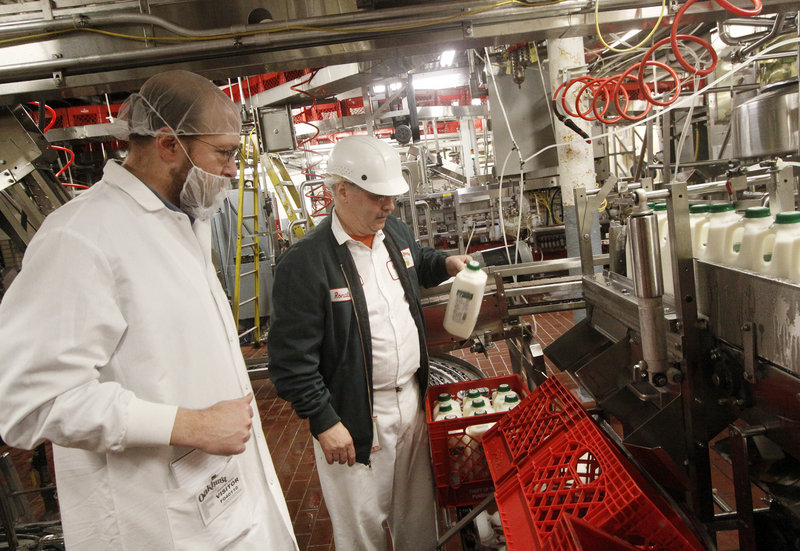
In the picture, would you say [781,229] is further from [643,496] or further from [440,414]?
[440,414]

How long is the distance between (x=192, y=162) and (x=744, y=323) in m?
1.65

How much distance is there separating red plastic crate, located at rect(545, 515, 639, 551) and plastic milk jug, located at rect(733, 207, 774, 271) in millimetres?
948

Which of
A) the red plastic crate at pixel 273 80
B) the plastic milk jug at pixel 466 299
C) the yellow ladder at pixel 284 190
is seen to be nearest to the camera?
the plastic milk jug at pixel 466 299

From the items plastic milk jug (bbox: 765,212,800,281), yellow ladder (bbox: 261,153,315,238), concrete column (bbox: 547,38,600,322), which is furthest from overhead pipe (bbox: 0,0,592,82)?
yellow ladder (bbox: 261,153,315,238)

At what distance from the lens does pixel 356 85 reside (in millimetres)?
4602

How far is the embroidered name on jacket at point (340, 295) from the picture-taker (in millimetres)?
1880

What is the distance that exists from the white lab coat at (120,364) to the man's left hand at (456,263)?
1.09 m

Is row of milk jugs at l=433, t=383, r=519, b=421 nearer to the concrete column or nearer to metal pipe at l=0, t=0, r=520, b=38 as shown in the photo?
metal pipe at l=0, t=0, r=520, b=38

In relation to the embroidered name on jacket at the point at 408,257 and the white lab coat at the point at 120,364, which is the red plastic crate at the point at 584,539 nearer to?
the white lab coat at the point at 120,364

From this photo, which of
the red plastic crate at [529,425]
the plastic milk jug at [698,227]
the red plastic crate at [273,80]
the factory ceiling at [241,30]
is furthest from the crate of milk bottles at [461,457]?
the red plastic crate at [273,80]

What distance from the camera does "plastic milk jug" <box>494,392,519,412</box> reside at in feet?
7.13

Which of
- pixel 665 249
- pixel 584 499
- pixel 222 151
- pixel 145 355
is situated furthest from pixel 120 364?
pixel 665 249

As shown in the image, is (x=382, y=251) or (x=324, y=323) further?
(x=382, y=251)

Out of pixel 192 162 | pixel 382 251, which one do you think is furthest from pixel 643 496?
pixel 192 162
